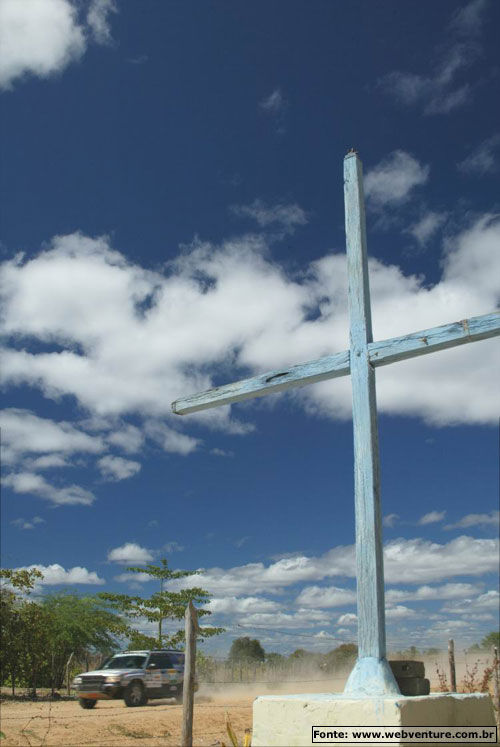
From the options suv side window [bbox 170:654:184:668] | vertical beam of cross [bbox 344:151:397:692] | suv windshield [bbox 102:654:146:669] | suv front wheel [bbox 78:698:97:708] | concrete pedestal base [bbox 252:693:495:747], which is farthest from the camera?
suv side window [bbox 170:654:184:668]

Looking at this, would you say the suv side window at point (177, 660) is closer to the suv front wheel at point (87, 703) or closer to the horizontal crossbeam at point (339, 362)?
the suv front wheel at point (87, 703)

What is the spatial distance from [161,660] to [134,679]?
1.02 meters

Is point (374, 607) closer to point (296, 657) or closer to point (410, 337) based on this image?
point (410, 337)

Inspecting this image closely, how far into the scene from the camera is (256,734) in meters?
3.88

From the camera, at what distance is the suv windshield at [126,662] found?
60.6 ft

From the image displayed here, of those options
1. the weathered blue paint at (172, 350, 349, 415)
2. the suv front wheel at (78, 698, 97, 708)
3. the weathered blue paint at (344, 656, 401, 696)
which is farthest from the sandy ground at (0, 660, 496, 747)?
the weathered blue paint at (344, 656, 401, 696)

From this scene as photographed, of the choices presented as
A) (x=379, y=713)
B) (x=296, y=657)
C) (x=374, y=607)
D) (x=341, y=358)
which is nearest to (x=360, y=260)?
(x=341, y=358)

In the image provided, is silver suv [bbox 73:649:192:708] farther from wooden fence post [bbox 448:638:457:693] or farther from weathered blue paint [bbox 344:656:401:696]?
weathered blue paint [bbox 344:656:401:696]

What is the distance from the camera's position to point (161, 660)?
61.3 feet

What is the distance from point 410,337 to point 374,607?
5.47ft

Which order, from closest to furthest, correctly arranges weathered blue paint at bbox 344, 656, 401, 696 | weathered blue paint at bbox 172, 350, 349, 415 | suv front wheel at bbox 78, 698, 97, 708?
weathered blue paint at bbox 344, 656, 401, 696 < weathered blue paint at bbox 172, 350, 349, 415 < suv front wheel at bbox 78, 698, 97, 708

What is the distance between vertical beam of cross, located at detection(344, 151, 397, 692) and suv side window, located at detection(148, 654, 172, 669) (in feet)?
52.7

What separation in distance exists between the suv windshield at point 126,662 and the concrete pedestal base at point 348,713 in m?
15.9

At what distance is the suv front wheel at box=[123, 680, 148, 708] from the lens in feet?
58.0
